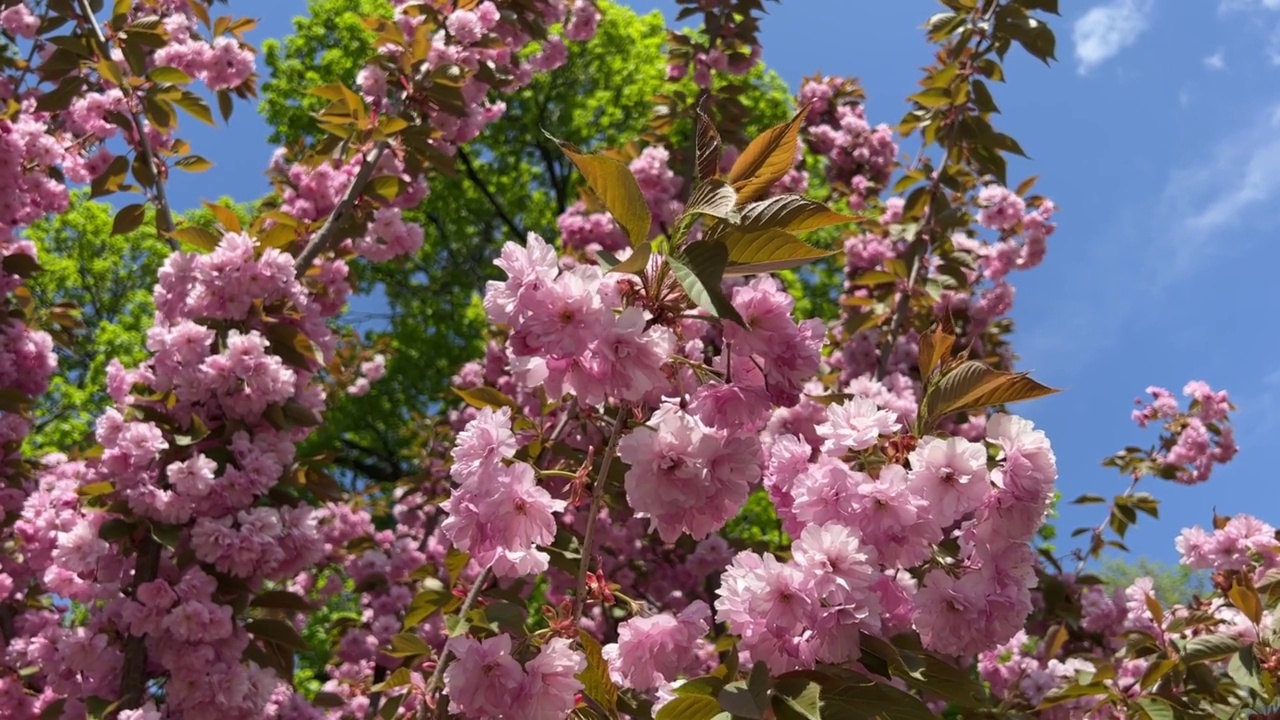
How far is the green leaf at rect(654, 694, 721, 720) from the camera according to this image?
1298 millimetres

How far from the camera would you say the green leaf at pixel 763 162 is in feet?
4.86

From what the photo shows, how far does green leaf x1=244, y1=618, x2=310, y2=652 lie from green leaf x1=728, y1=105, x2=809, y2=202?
2.42 m

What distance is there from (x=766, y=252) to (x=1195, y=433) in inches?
213

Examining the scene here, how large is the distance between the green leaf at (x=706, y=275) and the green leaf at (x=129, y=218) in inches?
135

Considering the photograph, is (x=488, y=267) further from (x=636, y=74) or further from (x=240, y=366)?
(x=240, y=366)

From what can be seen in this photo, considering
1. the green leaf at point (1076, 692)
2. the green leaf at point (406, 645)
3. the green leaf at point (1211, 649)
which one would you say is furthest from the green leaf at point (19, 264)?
the green leaf at point (1211, 649)

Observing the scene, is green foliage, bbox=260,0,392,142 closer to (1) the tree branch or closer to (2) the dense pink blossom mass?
(1) the tree branch

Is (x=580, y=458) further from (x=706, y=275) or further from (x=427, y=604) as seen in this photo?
(x=706, y=275)

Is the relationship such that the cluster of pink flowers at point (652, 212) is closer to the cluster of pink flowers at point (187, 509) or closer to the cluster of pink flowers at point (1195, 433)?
the cluster of pink flowers at point (187, 509)

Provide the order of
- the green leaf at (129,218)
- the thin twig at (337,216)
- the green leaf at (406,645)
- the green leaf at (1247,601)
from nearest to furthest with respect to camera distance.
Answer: the green leaf at (406,645)
the green leaf at (1247,601)
the thin twig at (337,216)
the green leaf at (129,218)

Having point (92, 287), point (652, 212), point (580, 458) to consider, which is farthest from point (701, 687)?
point (92, 287)

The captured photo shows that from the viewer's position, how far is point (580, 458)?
2.78 meters

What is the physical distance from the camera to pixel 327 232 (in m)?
3.60

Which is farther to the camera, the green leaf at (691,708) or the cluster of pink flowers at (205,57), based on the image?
the cluster of pink flowers at (205,57)
